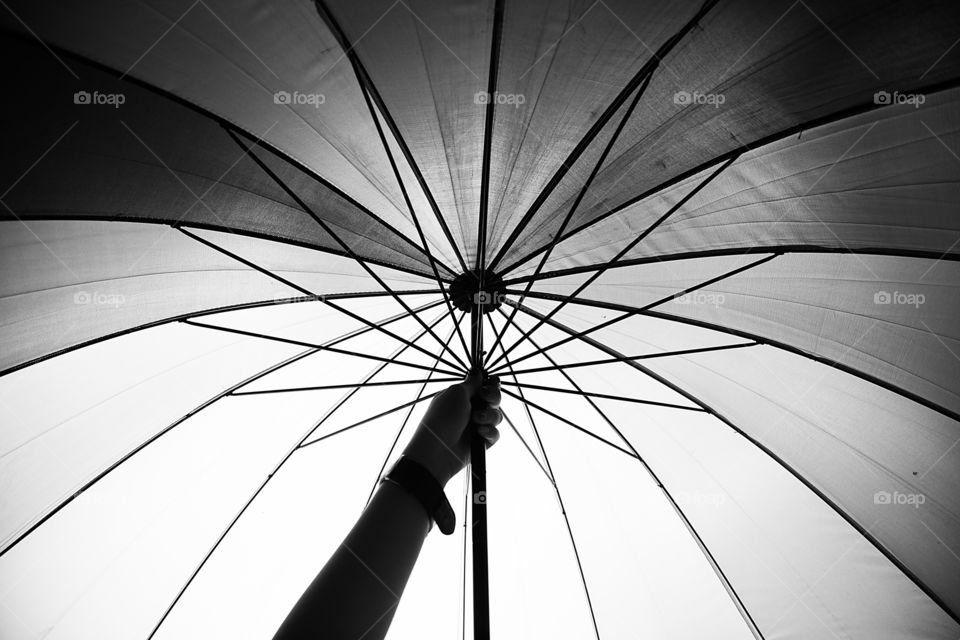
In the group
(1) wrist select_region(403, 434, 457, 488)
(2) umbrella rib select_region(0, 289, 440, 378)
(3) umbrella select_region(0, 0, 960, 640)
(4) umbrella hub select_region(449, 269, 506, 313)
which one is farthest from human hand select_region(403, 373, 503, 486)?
(2) umbrella rib select_region(0, 289, 440, 378)

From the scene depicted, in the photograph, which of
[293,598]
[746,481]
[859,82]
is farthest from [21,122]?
[746,481]

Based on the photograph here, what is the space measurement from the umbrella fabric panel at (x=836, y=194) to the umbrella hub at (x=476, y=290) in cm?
83

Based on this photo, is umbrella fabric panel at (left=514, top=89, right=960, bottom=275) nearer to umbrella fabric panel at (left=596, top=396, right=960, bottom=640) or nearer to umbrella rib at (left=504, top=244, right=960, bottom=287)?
umbrella rib at (left=504, top=244, right=960, bottom=287)

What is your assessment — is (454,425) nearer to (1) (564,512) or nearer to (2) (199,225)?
(1) (564,512)

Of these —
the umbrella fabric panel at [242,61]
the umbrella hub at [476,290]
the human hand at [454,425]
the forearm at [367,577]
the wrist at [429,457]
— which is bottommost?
the forearm at [367,577]

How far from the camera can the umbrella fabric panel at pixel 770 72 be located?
7.07 feet

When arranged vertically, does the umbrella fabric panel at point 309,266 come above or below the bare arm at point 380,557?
above

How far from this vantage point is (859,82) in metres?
2.31

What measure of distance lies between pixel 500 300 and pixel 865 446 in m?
2.40

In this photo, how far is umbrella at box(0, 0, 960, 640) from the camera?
7.46 feet

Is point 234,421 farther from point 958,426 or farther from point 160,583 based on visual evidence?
point 958,426

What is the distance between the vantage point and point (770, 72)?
2.37 metres

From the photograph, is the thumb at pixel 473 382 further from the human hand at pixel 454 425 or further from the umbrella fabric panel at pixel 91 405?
the umbrella fabric panel at pixel 91 405

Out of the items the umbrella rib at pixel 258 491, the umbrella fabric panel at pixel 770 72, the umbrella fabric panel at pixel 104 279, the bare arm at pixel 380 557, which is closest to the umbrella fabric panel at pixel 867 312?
the umbrella fabric panel at pixel 770 72
